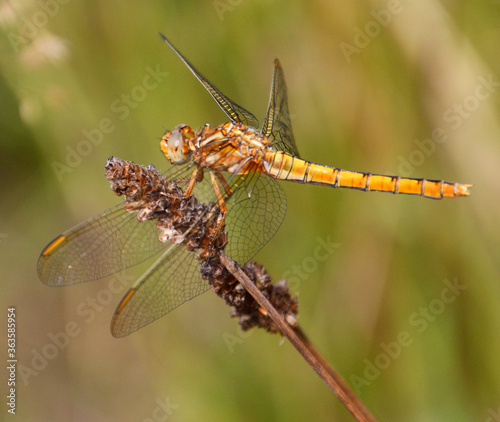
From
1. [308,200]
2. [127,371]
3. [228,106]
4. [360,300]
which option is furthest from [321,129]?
[127,371]

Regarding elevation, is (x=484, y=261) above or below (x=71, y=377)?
below

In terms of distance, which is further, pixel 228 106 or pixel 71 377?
pixel 71 377

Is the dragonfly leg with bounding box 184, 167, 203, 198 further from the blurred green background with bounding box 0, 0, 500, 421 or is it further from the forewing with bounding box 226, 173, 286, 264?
the blurred green background with bounding box 0, 0, 500, 421

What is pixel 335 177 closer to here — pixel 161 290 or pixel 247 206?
pixel 247 206

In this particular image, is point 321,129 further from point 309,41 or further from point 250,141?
point 250,141

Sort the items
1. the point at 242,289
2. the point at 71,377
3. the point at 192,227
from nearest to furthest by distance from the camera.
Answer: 1. the point at 242,289
2. the point at 192,227
3. the point at 71,377
